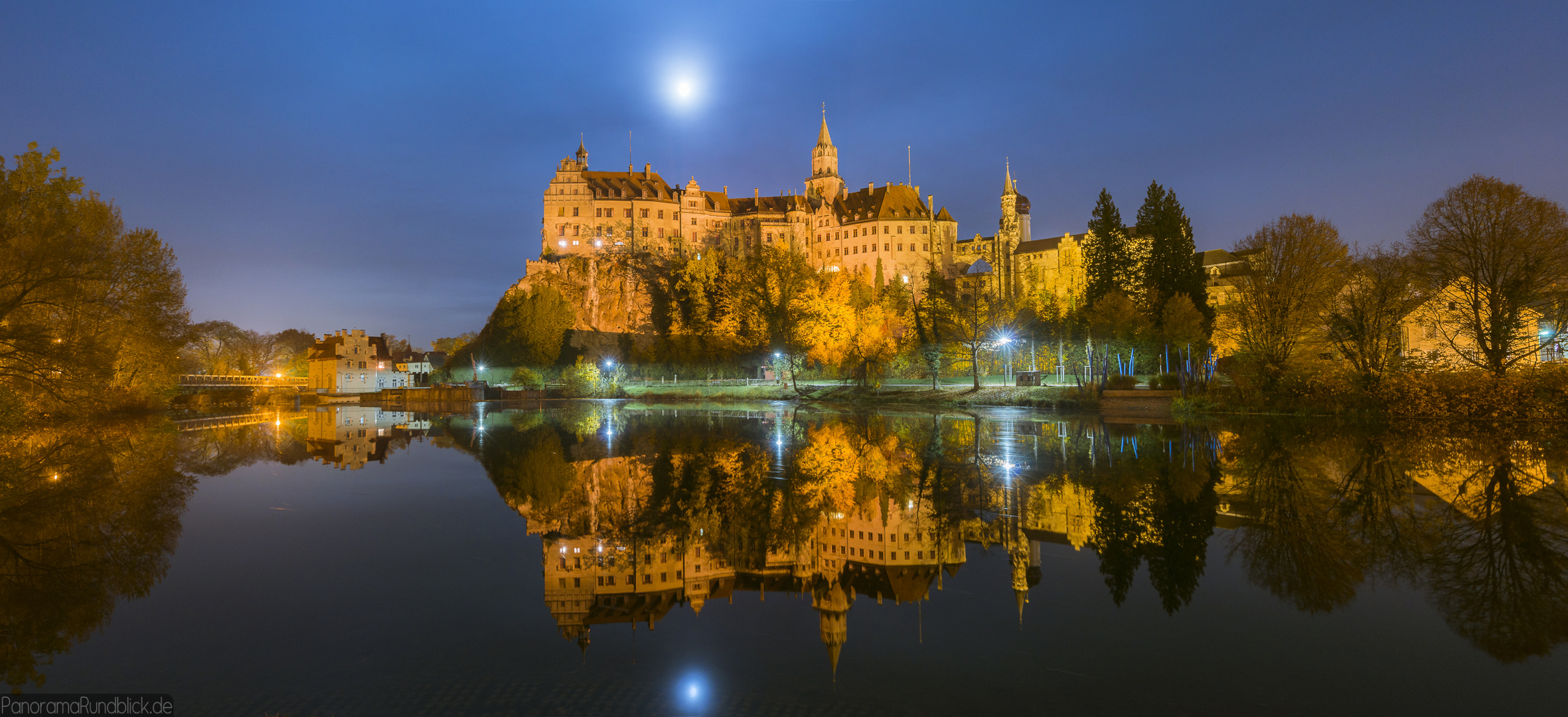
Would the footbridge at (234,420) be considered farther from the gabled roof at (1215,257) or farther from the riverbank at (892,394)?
the gabled roof at (1215,257)

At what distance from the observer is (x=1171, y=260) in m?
44.9

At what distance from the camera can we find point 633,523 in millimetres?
9445

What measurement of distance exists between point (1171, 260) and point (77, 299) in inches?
2084

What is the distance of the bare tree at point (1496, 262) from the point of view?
82.5 feet

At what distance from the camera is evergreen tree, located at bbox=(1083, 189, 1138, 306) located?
48188 mm

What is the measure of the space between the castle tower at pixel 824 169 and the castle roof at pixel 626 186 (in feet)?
81.6

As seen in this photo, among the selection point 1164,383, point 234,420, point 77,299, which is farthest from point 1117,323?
point 234,420

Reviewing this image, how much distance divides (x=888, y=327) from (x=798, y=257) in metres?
10.4

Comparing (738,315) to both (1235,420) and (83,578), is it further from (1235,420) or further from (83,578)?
(83,578)

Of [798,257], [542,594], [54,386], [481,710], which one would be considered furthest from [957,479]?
[798,257]

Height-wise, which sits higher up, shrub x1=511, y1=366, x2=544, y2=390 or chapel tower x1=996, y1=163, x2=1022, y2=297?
chapel tower x1=996, y1=163, x2=1022, y2=297

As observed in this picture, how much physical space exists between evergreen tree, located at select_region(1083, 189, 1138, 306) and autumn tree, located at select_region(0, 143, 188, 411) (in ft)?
165

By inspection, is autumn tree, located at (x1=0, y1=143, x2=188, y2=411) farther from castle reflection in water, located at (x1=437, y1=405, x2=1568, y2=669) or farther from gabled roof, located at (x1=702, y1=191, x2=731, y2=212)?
gabled roof, located at (x1=702, y1=191, x2=731, y2=212)

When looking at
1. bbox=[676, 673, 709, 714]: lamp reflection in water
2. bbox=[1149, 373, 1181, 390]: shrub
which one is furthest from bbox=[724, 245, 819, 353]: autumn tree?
bbox=[676, 673, 709, 714]: lamp reflection in water
